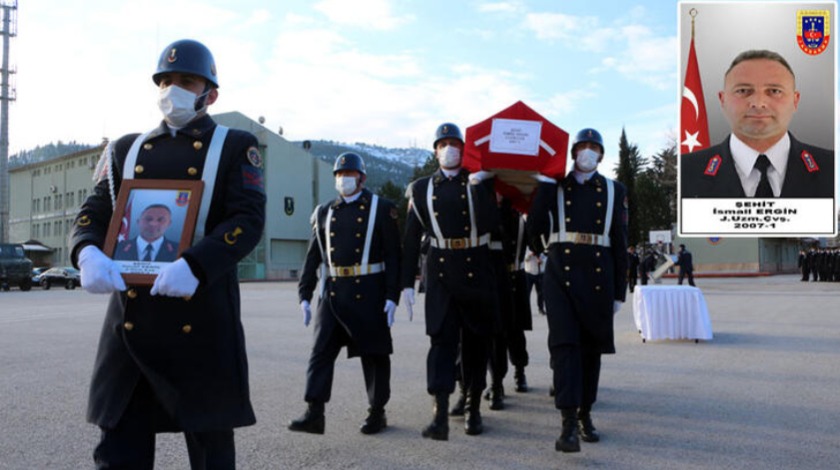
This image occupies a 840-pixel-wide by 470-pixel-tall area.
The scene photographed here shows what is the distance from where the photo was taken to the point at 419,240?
606 cm

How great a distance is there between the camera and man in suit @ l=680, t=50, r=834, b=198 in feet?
45.0

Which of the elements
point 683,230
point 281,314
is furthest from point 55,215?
point 683,230

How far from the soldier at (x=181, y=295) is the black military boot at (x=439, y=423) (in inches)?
101

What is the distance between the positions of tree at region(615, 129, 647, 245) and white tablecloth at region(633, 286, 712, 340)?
180 ft

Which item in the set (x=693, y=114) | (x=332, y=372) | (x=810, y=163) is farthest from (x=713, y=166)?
(x=332, y=372)

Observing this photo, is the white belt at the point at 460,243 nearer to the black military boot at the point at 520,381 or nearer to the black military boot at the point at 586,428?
the black military boot at the point at 586,428

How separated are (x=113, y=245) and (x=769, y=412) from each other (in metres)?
5.65

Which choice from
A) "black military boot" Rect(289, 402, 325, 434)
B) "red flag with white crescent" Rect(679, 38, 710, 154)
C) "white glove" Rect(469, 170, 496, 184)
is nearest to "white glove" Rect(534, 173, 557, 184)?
"white glove" Rect(469, 170, 496, 184)

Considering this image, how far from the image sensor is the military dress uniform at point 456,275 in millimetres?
5707

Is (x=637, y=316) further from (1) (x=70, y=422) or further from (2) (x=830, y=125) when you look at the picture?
(1) (x=70, y=422)

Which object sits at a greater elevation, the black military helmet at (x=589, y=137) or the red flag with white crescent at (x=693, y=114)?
the red flag with white crescent at (x=693, y=114)

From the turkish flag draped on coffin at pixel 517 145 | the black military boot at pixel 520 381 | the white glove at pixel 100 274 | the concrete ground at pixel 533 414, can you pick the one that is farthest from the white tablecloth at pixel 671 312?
the white glove at pixel 100 274

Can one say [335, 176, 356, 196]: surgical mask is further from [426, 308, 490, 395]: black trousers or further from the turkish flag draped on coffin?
[426, 308, 490, 395]: black trousers

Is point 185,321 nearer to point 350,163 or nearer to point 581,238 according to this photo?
point 350,163
